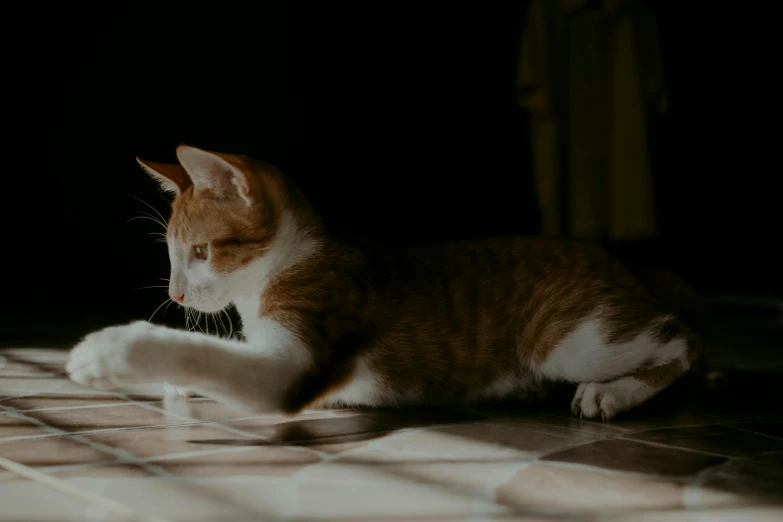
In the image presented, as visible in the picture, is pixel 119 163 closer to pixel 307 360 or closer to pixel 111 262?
pixel 111 262

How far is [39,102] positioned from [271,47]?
1.36 metres

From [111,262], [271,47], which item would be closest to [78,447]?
[111,262]

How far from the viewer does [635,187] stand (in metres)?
3.48

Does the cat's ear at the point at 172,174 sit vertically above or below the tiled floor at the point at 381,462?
above

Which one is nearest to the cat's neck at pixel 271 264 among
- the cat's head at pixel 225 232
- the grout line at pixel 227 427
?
the cat's head at pixel 225 232

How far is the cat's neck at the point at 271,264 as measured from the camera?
1706 mm

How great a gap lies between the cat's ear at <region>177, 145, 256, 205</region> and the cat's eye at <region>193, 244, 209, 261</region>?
0.13m

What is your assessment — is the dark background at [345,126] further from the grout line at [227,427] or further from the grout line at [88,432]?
the grout line at [88,432]

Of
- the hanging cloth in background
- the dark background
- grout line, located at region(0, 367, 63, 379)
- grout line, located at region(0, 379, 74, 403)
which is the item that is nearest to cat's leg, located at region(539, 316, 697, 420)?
grout line, located at region(0, 379, 74, 403)

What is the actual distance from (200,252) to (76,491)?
30.1 inches

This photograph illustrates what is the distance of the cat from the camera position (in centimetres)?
166

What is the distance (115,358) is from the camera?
127 cm

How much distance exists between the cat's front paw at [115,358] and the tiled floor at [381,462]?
0.39 ft

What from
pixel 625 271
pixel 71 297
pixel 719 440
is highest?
pixel 71 297
